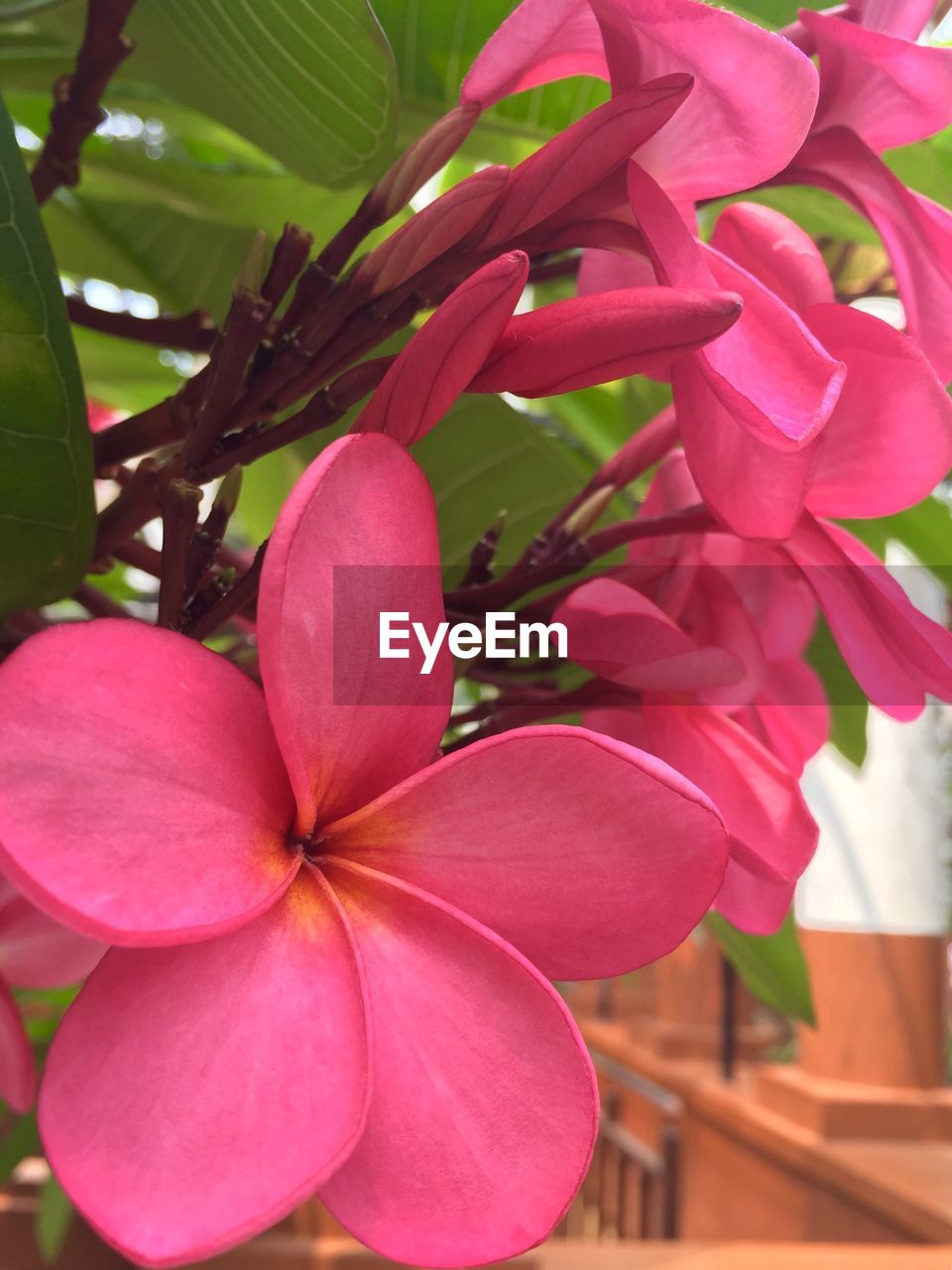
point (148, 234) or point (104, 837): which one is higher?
point (148, 234)

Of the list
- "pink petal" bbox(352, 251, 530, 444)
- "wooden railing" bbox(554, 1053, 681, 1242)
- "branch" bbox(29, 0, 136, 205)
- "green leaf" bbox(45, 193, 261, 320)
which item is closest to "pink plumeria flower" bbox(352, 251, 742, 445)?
"pink petal" bbox(352, 251, 530, 444)

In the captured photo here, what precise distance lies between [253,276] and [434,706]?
7 cm

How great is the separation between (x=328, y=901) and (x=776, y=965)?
265mm

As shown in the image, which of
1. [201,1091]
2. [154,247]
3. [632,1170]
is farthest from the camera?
[632,1170]

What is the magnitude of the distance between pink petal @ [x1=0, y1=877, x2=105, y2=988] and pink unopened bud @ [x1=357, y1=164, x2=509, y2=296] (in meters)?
0.09

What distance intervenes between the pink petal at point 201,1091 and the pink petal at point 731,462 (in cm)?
6

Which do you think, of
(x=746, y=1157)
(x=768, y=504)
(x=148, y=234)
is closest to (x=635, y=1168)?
(x=746, y=1157)

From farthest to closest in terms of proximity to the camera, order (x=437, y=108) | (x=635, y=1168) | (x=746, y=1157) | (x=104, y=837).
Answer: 1. (x=635, y=1168)
2. (x=746, y=1157)
3. (x=437, y=108)
4. (x=104, y=837)

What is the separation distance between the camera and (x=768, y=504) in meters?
0.13

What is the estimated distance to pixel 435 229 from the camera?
0.14 meters

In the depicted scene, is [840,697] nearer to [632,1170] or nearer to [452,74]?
[452,74]

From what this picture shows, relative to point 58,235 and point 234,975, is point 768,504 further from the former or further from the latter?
point 58,235

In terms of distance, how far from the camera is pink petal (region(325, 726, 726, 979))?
4.3 inches

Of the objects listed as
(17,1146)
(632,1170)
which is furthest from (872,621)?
(632,1170)
